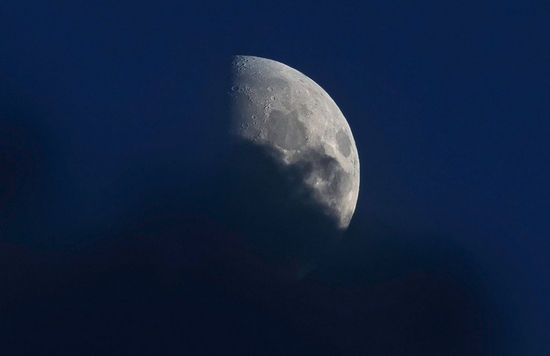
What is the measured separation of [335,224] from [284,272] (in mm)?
4772

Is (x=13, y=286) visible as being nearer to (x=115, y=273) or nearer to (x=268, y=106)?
(x=115, y=273)

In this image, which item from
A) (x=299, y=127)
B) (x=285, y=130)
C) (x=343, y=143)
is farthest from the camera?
(x=343, y=143)

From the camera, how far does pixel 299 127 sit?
31062 mm

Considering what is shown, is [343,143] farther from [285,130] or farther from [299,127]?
[285,130]

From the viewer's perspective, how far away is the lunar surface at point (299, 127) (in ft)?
99.9

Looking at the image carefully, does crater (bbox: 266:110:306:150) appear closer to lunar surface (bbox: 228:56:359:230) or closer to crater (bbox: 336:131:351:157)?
lunar surface (bbox: 228:56:359:230)

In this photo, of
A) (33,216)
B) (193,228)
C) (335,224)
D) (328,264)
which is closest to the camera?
(193,228)

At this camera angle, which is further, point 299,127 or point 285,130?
point 299,127

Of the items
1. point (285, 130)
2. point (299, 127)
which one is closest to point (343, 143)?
point (299, 127)

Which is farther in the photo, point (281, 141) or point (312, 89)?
point (312, 89)

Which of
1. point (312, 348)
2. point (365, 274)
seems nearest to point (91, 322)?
point (312, 348)

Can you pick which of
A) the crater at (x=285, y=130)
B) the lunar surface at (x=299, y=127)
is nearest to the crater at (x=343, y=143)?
the lunar surface at (x=299, y=127)

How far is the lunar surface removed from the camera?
99.9 feet

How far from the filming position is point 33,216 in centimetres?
3161
